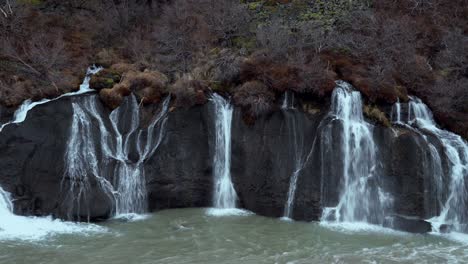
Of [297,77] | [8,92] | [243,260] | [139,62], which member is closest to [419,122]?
[297,77]

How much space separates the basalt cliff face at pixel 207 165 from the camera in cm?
1547

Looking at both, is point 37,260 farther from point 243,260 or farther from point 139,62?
point 139,62

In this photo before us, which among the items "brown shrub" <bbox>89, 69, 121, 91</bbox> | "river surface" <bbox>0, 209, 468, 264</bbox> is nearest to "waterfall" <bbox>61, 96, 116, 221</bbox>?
"brown shrub" <bbox>89, 69, 121, 91</bbox>

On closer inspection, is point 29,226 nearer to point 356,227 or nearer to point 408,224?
point 356,227

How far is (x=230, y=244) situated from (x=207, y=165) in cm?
478

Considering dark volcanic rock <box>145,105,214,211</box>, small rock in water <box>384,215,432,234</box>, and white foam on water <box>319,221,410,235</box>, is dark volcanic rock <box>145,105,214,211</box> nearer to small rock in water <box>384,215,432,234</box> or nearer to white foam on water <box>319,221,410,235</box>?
white foam on water <box>319,221,410,235</box>

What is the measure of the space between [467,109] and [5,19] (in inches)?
796

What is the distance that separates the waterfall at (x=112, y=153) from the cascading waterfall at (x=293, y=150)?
473 cm

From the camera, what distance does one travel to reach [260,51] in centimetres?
1930

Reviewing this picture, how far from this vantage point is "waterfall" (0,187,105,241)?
46.1 feet

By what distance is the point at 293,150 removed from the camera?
1683 cm

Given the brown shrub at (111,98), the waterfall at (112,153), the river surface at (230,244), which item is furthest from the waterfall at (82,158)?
the river surface at (230,244)

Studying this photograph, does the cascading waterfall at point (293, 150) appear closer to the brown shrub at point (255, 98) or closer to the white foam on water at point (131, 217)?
the brown shrub at point (255, 98)

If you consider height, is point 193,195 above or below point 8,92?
below
